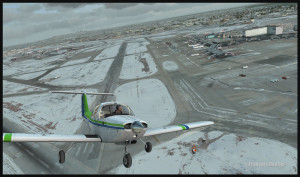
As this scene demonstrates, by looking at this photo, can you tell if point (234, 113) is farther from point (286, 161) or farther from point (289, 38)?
point (289, 38)

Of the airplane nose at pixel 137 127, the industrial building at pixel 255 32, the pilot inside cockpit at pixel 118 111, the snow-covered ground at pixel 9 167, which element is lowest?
the snow-covered ground at pixel 9 167

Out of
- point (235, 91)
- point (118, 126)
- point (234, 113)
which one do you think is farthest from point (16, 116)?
point (235, 91)

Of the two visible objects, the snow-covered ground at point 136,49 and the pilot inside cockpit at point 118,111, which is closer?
the pilot inside cockpit at point 118,111

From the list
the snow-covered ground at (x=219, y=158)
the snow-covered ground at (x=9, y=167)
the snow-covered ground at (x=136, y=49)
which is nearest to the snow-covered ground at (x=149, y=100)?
the snow-covered ground at (x=219, y=158)

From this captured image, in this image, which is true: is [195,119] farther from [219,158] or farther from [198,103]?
[219,158]

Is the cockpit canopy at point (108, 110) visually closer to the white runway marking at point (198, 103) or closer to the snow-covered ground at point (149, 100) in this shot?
the snow-covered ground at point (149, 100)

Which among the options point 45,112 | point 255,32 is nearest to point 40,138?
point 45,112
